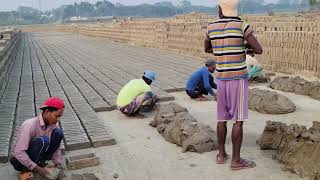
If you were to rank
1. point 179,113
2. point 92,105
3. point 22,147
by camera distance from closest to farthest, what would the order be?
1. point 22,147
2. point 179,113
3. point 92,105

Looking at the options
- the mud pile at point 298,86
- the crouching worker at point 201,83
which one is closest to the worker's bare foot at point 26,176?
the crouching worker at point 201,83

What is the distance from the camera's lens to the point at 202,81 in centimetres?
714

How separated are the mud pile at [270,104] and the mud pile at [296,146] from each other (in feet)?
5.29

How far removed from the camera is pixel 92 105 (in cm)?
696

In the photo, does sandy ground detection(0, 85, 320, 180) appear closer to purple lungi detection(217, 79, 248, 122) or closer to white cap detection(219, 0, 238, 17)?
purple lungi detection(217, 79, 248, 122)

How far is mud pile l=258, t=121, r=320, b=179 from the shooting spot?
12.3 ft

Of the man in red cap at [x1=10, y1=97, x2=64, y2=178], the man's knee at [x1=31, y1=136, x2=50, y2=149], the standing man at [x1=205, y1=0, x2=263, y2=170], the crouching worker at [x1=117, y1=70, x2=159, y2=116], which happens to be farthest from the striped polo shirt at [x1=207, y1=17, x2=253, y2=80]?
the crouching worker at [x1=117, y1=70, x2=159, y2=116]

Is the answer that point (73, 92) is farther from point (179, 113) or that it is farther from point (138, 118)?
point (179, 113)

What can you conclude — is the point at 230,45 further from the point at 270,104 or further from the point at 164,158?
the point at 270,104

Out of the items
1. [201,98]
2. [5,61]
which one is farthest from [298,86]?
[5,61]

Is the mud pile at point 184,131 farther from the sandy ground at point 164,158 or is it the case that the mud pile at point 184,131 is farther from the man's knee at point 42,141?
the man's knee at point 42,141

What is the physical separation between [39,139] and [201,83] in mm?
3975

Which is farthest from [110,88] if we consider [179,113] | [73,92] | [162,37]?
[162,37]

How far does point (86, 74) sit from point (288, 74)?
17.7ft
